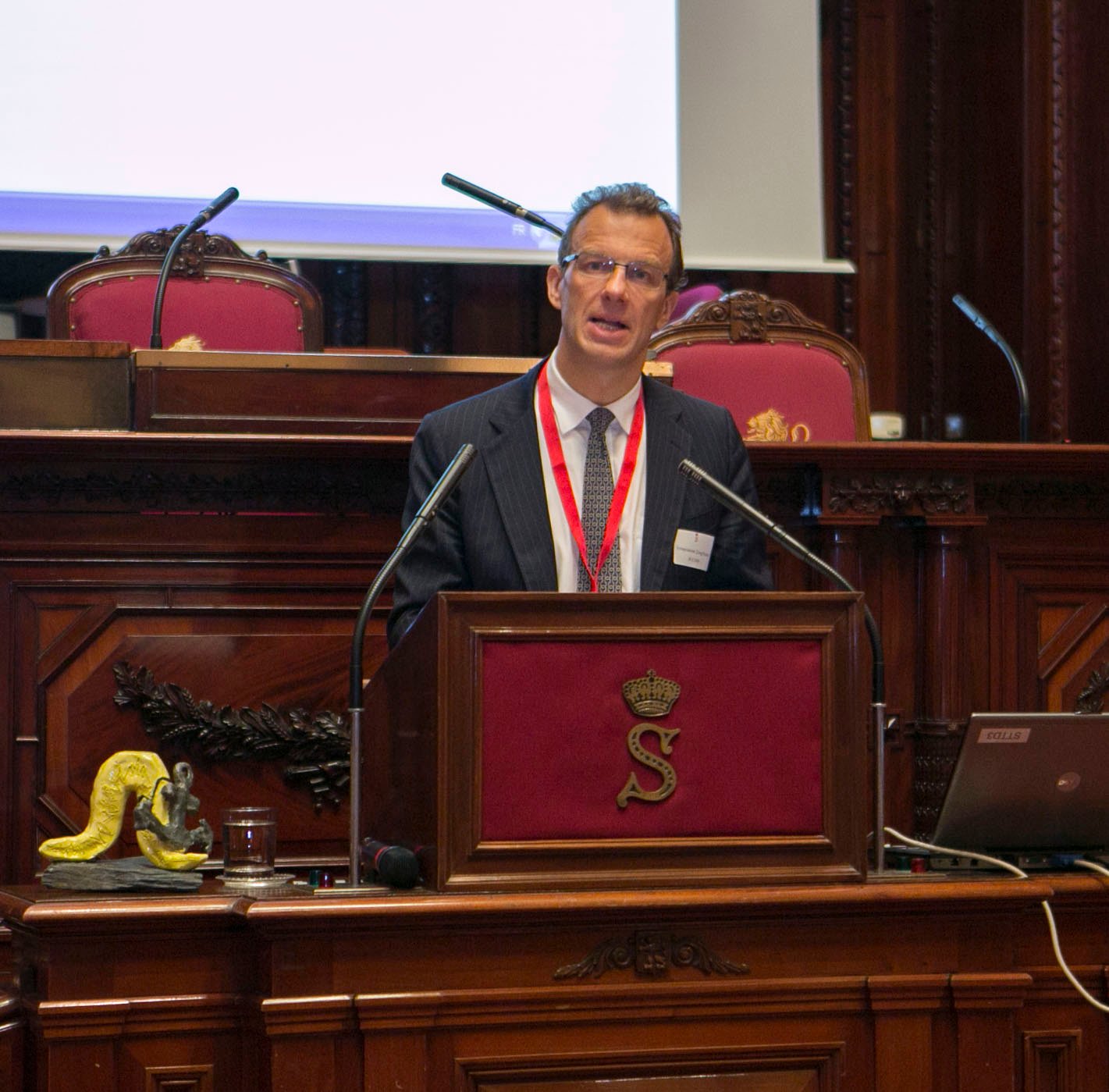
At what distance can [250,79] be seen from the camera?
433 cm

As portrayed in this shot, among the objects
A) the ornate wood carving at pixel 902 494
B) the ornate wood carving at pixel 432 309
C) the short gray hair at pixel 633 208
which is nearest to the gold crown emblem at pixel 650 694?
the short gray hair at pixel 633 208

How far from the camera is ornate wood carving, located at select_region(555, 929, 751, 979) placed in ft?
5.27

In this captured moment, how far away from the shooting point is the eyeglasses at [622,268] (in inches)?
87.1

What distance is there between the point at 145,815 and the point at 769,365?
6.44 ft

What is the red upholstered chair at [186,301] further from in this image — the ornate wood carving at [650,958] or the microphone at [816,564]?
the ornate wood carving at [650,958]

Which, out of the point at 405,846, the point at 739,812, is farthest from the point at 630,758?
the point at 405,846

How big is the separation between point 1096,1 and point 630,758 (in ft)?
12.4

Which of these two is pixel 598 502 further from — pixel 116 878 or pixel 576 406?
pixel 116 878

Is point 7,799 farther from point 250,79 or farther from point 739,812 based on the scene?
point 250,79

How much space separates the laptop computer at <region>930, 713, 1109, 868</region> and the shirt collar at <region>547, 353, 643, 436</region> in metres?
0.66

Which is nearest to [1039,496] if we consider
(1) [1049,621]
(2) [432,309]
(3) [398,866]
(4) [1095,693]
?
(1) [1049,621]

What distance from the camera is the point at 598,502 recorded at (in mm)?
2119

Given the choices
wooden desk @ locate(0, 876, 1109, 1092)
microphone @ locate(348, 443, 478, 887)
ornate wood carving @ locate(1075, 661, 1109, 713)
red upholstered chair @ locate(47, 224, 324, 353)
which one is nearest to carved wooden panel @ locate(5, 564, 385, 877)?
wooden desk @ locate(0, 876, 1109, 1092)

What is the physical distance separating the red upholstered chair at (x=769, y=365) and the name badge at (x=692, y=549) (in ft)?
4.50
